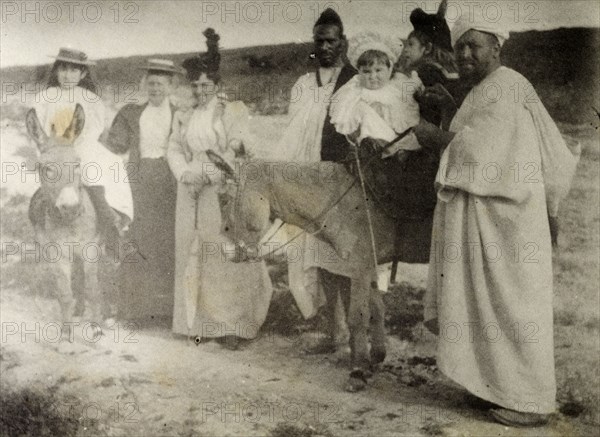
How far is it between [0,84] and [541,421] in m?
3.72

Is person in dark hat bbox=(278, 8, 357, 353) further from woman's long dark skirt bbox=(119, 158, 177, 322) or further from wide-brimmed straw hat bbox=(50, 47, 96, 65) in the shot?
wide-brimmed straw hat bbox=(50, 47, 96, 65)

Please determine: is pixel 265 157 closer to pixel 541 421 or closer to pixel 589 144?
pixel 589 144

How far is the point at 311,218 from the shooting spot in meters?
3.92

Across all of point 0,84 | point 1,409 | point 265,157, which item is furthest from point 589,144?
point 1,409

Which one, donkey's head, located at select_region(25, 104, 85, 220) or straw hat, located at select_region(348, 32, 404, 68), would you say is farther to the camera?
donkey's head, located at select_region(25, 104, 85, 220)

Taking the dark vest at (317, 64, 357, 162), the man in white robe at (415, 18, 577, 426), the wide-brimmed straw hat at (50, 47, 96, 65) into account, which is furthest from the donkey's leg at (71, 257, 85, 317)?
the man in white robe at (415, 18, 577, 426)

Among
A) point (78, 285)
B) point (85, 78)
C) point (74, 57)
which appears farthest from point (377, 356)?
point (74, 57)

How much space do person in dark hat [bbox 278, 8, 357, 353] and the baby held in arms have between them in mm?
69

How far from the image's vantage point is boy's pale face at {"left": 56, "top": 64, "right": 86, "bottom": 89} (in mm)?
4164

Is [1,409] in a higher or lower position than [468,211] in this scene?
lower

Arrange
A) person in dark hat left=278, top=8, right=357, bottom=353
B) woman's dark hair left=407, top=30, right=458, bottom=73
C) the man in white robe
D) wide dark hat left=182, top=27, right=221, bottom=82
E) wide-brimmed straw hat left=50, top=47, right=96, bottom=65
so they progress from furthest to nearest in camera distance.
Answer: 1. wide-brimmed straw hat left=50, top=47, right=96, bottom=65
2. wide dark hat left=182, top=27, right=221, bottom=82
3. person in dark hat left=278, top=8, right=357, bottom=353
4. woman's dark hair left=407, top=30, right=458, bottom=73
5. the man in white robe

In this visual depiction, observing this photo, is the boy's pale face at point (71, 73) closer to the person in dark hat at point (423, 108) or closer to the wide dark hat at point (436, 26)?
the person in dark hat at point (423, 108)

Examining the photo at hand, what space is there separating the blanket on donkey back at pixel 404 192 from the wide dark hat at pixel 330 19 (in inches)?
27.0

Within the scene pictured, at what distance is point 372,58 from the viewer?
12.8 feet
